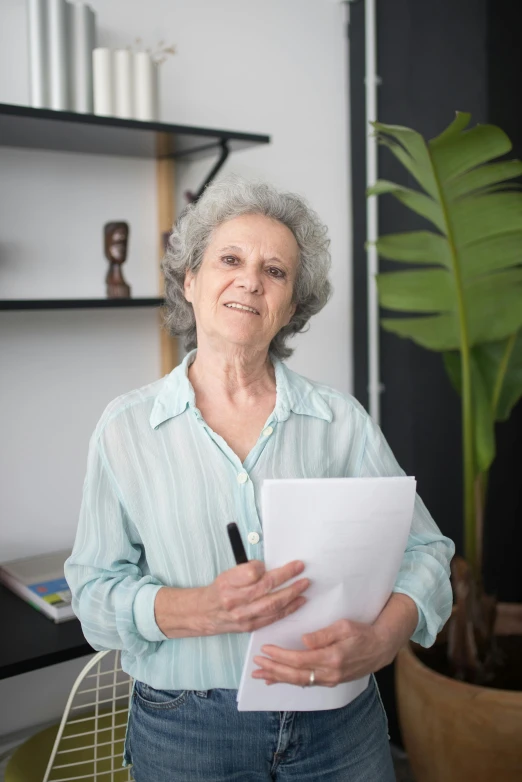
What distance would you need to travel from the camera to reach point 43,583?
191cm

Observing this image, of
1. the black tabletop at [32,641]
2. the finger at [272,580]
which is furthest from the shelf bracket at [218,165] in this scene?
the finger at [272,580]

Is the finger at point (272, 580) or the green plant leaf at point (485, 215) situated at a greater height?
the green plant leaf at point (485, 215)

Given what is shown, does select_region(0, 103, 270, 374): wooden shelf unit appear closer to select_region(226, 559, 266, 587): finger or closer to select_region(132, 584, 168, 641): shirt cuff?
select_region(132, 584, 168, 641): shirt cuff

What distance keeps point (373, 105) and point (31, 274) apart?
1263mm

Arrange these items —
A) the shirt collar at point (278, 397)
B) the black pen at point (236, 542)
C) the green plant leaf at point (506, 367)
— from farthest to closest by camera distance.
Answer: the green plant leaf at point (506, 367)
the shirt collar at point (278, 397)
the black pen at point (236, 542)

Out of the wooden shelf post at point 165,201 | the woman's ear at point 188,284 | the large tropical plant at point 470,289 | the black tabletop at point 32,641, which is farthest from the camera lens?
the wooden shelf post at point 165,201

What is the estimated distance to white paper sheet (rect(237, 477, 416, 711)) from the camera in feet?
3.44

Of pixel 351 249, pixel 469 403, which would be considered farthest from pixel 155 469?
pixel 351 249

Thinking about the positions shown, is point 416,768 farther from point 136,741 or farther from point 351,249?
point 351,249

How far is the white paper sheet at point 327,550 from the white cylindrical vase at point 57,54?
1.29 meters

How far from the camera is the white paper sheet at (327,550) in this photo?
1049 mm

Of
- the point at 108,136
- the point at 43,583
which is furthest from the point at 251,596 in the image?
the point at 108,136

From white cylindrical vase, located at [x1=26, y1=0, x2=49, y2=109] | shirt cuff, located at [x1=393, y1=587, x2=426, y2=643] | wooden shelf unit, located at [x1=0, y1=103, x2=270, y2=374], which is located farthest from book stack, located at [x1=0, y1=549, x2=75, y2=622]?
white cylindrical vase, located at [x1=26, y1=0, x2=49, y2=109]

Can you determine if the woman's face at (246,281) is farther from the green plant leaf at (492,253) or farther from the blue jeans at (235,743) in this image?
the green plant leaf at (492,253)
